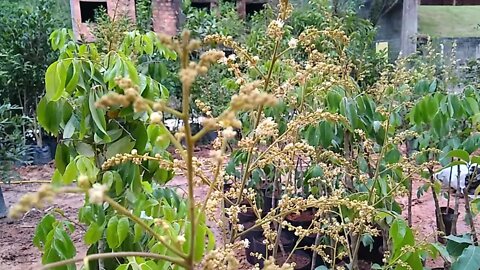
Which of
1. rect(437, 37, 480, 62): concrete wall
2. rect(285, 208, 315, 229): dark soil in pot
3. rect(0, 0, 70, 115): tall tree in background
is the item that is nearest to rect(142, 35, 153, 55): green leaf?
rect(285, 208, 315, 229): dark soil in pot

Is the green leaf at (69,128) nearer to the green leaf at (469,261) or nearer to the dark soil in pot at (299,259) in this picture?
the green leaf at (469,261)

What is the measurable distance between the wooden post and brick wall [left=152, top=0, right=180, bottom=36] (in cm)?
337

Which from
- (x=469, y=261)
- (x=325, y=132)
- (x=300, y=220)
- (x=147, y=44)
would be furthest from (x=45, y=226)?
(x=300, y=220)

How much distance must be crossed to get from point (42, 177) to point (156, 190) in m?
4.16

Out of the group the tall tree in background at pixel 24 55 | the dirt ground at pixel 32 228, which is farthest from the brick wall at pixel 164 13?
the dirt ground at pixel 32 228

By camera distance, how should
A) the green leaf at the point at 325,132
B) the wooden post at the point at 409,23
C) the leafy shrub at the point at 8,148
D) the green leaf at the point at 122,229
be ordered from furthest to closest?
the wooden post at the point at 409,23 < the leafy shrub at the point at 8,148 < the green leaf at the point at 325,132 < the green leaf at the point at 122,229

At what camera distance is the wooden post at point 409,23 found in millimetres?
7546

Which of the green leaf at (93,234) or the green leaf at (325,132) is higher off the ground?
the green leaf at (325,132)

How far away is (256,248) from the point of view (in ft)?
8.77

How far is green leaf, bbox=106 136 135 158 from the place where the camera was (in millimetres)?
1133

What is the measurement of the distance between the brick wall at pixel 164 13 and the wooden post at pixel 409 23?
337 centimetres

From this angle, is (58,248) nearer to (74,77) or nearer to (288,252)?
(74,77)

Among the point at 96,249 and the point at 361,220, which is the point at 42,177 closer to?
the point at 96,249

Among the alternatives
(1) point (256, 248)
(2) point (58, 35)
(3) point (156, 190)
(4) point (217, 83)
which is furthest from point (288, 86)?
(4) point (217, 83)
